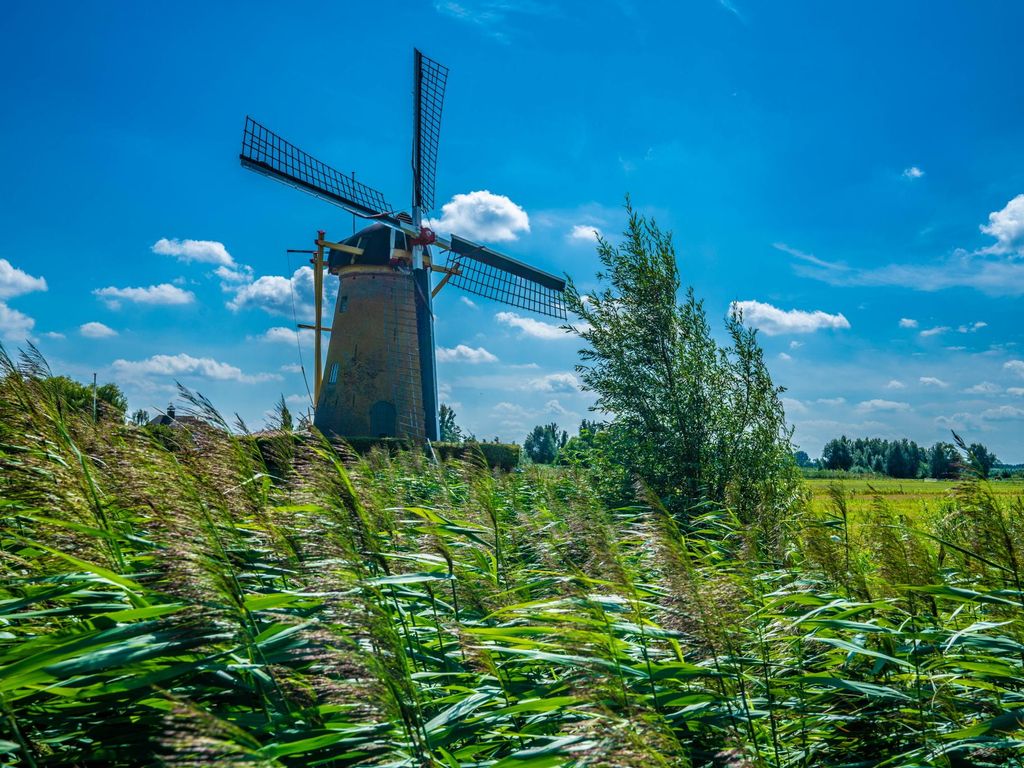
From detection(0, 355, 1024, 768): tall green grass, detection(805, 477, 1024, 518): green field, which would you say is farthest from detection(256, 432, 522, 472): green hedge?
detection(0, 355, 1024, 768): tall green grass

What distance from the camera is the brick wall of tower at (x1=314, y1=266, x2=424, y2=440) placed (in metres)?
24.3

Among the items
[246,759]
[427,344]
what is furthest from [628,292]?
[427,344]

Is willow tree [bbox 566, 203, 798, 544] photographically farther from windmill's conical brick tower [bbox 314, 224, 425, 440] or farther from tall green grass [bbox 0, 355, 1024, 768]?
windmill's conical brick tower [bbox 314, 224, 425, 440]

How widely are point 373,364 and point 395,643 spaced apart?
76.2ft

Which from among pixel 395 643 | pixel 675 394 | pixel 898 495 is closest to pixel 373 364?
pixel 675 394

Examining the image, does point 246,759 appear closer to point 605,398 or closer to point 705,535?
point 705,535

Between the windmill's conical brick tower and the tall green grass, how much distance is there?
67.8ft

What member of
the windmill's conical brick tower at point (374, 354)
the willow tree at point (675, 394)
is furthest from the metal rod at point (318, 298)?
the willow tree at point (675, 394)

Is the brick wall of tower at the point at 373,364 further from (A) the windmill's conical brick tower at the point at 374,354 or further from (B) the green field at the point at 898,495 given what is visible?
(B) the green field at the point at 898,495

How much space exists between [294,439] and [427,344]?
69.3ft

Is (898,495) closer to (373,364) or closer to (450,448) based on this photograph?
(450,448)

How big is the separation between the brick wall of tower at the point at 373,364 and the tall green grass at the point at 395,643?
20.7 m

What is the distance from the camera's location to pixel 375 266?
24.5m

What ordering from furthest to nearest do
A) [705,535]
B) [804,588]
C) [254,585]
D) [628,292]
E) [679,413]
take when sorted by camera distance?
[628,292] → [679,413] → [705,535] → [804,588] → [254,585]
